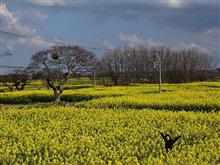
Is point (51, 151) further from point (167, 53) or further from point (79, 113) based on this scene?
point (167, 53)

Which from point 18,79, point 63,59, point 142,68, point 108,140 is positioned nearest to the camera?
point 108,140

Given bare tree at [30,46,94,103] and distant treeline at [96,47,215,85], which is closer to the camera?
bare tree at [30,46,94,103]

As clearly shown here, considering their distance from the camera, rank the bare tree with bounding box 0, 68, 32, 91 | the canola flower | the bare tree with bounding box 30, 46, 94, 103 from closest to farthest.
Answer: the canola flower → the bare tree with bounding box 30, 46, 94, 103 → the bare tree with bounding box 0, 68, 32, 91

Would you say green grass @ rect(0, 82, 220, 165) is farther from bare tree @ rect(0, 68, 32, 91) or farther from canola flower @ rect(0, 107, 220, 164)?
bare tree @ rect(0, 68, 32, 91)

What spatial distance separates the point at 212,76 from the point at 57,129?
7268 centimetres

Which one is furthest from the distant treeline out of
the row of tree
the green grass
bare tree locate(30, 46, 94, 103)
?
the green grass

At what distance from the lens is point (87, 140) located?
416 inches

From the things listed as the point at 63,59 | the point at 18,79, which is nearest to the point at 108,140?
the point at 63,59

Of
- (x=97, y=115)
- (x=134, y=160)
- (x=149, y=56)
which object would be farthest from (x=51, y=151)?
(x=149, y=56)

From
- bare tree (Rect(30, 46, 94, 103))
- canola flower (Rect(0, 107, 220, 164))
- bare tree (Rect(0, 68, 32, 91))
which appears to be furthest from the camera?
bare tree (Rect(0, 68, 32, 91))

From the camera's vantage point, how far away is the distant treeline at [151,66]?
7525cm

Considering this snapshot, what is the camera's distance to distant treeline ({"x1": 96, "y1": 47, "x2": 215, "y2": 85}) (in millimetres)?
75250

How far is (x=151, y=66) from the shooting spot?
267 feet

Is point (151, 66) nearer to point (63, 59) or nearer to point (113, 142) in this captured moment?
point (63, 59)
